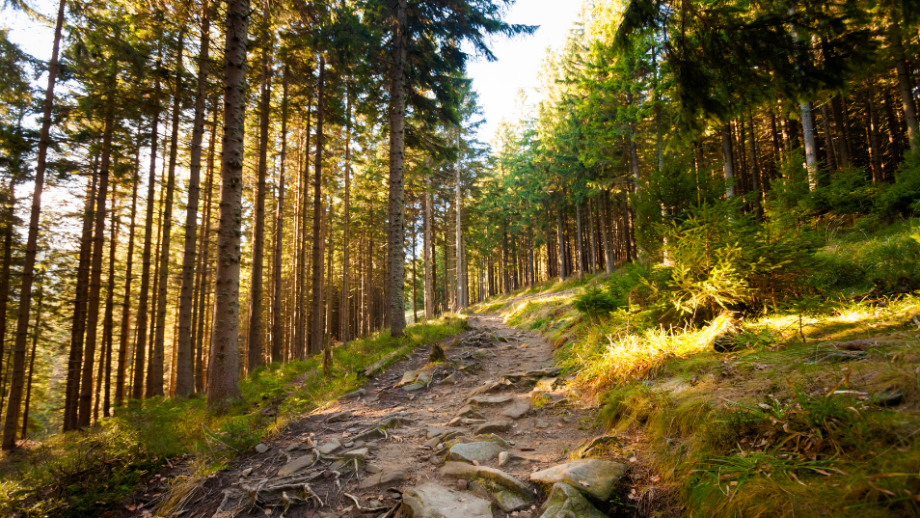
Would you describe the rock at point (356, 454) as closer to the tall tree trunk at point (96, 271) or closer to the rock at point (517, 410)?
the rock at point (517, 410)

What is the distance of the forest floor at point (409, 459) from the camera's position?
282 centimetres

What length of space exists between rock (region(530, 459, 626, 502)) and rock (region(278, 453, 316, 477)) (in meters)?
2.35

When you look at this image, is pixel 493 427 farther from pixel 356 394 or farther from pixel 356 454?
pixel 356 394

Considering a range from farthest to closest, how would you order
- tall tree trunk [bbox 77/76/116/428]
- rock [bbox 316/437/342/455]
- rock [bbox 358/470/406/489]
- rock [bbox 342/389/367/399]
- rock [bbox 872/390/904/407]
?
1. tall tree trunk [bbox 77/76/116/428]
2. rock [bbox 342/389/367/399]
3. rock [bbox 316/437/342/455]
4. rock [bbox 358/470/406/489]
5. rock [bbox 872/390/904/407]

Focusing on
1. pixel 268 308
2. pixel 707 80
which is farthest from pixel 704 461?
pixel 268 308

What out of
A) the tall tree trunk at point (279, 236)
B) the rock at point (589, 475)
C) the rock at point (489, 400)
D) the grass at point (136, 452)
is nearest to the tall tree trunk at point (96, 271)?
the grass at point (136, 452)

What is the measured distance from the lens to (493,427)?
13.9ft

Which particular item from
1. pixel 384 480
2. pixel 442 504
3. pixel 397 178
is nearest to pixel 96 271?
pixel 397 178

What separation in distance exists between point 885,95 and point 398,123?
22.9m

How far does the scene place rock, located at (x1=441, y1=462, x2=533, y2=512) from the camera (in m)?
2.69

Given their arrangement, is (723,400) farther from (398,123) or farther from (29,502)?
(398,123)

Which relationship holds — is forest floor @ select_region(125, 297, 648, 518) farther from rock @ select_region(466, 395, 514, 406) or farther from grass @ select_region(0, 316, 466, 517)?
grass @ select_region(0, 316, 466, 517)

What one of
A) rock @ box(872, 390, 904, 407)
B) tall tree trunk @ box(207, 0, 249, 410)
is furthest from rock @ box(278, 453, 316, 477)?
rock @ box(872, 390, 904, 407)

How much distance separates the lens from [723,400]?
2678mm
